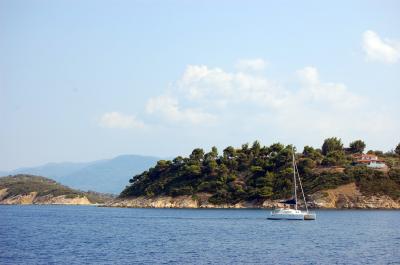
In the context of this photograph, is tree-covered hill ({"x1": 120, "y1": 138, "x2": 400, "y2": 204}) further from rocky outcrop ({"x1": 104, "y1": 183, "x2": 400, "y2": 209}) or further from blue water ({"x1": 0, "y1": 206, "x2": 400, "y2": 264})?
blue water ({"x1": 0, "y1": 206, "x2": 400, "y2": 264})

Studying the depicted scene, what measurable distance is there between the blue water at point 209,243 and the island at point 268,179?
45136 mm

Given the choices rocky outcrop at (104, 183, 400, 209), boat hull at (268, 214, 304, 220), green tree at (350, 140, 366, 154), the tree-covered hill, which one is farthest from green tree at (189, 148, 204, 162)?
boat hull at (268, 214, 304, 220)

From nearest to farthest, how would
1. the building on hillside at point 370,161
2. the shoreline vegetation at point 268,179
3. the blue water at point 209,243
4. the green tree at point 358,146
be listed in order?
the blue water at point 209,243, the shoreline vegetation at point 268,179, the building on hillside at point 370,161, the green tree at point 358,146

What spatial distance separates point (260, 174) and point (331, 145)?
28515mm

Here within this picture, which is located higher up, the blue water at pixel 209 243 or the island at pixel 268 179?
the island at pixel 268 179

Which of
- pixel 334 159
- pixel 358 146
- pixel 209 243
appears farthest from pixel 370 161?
pixel 209 243

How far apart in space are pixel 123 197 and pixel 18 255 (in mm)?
139436

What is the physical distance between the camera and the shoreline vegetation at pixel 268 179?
470 feet

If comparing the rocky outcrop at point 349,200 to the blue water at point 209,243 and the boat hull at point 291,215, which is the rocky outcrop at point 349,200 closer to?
the boat hull at point 291,215

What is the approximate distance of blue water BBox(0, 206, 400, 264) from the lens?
178 feet

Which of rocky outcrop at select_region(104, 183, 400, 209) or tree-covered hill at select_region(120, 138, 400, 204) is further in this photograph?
tree-covered hill at select_region(120, 138, 400, 204)

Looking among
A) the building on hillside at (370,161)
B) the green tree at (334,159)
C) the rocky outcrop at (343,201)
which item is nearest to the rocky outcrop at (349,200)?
the rocky outcrop at (343,201)

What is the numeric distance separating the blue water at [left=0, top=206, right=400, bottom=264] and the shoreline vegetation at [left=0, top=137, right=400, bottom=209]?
147 feet

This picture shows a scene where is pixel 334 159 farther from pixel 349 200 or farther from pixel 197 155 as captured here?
pixel 197 155
